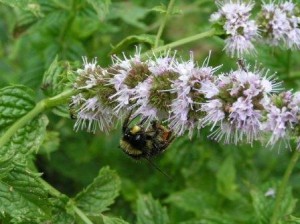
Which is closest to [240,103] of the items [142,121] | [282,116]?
[282,116]

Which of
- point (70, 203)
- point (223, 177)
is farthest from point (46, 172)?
point (70, 203)

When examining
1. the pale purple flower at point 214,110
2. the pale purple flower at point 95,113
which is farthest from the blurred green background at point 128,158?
the pale purple flower at point 214,110

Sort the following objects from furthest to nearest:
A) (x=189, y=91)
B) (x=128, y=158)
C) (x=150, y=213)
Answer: (x=128, y=158), (x=150, y=213), (x=189, y=91)

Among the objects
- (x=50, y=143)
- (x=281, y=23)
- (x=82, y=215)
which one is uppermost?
(x=281, y=23)

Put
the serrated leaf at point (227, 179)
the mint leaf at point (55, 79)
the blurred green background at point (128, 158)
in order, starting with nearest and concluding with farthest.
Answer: the mint leaf at point (55, 79) → the blurred green background at point (128, 158) → the serrated leaf at point (227, 179)

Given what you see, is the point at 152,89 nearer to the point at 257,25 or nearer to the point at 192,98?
the point at 192,98

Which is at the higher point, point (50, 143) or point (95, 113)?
point (95, 113)

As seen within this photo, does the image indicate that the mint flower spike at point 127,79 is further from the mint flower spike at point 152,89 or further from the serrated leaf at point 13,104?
the serrated leaf at point 13,104
